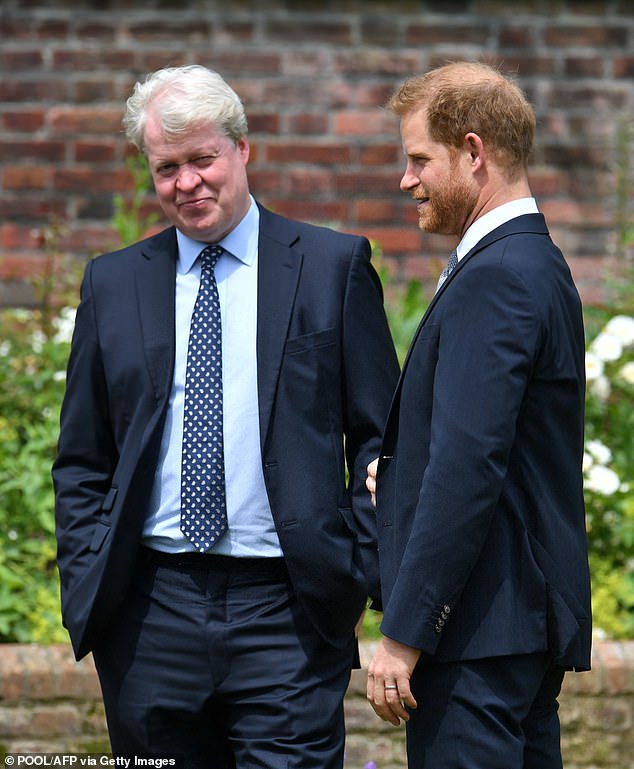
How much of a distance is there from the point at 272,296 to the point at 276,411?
0.27 meters

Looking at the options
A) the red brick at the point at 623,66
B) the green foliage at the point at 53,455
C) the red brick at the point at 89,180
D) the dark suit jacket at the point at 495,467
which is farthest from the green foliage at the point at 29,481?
the red brick at the point at 623,66

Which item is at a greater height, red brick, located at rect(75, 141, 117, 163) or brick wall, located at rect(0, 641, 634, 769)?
red brick, located at rect(75, 141, 117, 163)

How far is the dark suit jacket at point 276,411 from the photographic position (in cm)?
268

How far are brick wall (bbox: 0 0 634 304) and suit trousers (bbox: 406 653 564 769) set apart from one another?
3126mm

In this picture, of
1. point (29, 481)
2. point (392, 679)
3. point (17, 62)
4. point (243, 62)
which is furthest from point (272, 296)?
point (17, 62)

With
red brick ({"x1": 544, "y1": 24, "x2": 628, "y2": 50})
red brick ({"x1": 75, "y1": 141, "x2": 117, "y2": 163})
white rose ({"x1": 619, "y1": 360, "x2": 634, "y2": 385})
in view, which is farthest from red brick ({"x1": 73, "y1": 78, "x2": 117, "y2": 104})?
white rose ({"x1": 619, "y1": 360, "x2": 634, "y2": 385})

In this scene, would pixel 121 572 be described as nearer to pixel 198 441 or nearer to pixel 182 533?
pixel 182 533

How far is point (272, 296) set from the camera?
2783mm

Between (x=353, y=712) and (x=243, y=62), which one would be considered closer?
(x=353, y=712)

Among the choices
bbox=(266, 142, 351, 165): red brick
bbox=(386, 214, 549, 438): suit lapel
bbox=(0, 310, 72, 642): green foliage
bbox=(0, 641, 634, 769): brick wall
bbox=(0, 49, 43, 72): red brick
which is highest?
bbox=(0, 49, 43, 72): red brick

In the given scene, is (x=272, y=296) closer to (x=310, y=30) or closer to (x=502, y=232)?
(x=502, y=232)

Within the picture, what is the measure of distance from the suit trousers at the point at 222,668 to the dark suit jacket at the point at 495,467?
0.42 meters

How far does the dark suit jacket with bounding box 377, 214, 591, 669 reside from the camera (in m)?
2.17

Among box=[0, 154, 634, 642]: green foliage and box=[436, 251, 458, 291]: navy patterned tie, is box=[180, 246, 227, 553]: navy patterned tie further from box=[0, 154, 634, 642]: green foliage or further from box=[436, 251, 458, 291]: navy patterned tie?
box=[0, 154, 634, 642]: green foliage
